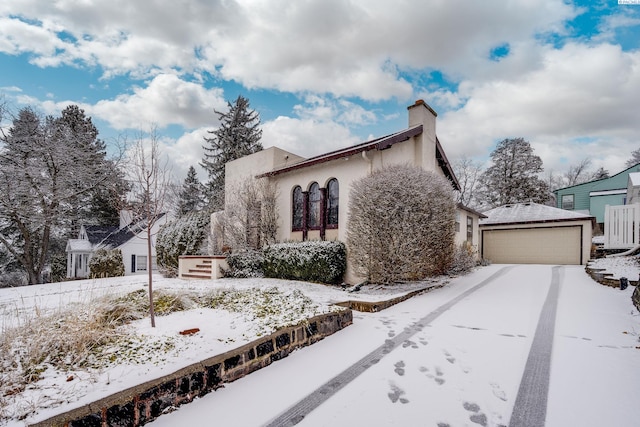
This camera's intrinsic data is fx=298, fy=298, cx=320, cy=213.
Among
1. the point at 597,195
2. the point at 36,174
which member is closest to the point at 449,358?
the point at 36,174

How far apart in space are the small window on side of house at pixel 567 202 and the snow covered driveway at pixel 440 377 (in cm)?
2409

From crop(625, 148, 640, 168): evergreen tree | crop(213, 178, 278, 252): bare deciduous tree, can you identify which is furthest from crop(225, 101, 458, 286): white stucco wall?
crop(625, 148, 640, 168): evergreen tree

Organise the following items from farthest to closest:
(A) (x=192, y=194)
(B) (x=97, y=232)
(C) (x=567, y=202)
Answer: (A) (x=192, y=194) < (C) (x=567, y=202) < (B) (x=97, y=232)

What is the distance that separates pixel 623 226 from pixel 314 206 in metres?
9.94

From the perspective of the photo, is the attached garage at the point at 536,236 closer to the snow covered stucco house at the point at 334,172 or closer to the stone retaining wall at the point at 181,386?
the snow covered stucco house at the point at 334,172

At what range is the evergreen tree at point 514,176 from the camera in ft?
78.4

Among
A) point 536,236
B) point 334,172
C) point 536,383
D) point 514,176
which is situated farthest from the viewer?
point 514,176

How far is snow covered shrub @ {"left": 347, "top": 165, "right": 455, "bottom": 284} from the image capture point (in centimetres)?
722

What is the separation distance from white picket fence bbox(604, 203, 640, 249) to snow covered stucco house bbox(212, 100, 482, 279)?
4.54 meters

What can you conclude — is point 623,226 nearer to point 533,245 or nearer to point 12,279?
point 533,245

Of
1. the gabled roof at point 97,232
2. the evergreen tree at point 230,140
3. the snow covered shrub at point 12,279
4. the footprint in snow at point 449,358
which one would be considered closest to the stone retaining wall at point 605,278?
the footprint in snow at point 449,358

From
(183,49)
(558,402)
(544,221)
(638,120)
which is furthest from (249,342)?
(638,120)

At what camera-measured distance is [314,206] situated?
10.8m

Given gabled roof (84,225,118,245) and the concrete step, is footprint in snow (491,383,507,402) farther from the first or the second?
gabled roof (84,225,118,245)
